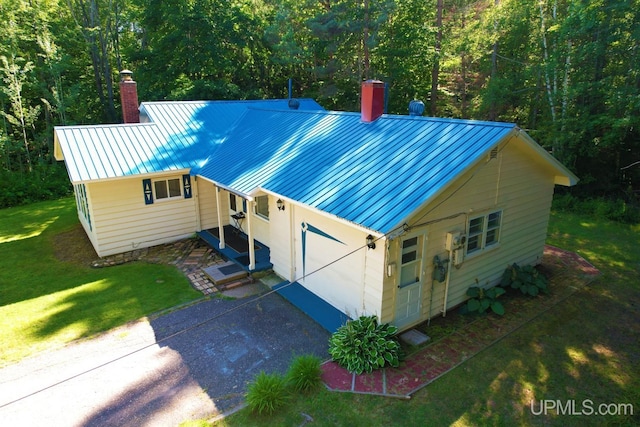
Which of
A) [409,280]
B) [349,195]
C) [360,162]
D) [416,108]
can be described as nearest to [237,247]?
[360,162]

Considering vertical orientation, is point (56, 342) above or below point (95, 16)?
below

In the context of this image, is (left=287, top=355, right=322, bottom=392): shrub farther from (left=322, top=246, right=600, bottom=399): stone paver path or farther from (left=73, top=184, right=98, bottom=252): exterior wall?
(left=73, top=184, right=98, bottom=252): exterior wall

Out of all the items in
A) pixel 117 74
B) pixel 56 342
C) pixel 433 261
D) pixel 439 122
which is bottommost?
pixel 56 342

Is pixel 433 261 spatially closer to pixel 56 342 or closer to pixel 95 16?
pixel 56 342

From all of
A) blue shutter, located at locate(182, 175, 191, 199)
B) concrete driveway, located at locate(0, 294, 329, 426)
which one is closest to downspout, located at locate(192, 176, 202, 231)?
blue shutter, located at locate(182, 175, 191, 199)

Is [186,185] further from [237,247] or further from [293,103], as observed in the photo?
[293,103]

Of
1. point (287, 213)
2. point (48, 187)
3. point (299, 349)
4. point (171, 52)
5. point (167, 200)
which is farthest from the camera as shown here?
point (171, 52)

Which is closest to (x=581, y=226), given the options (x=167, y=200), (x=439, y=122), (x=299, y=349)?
(x=439, y=122)
